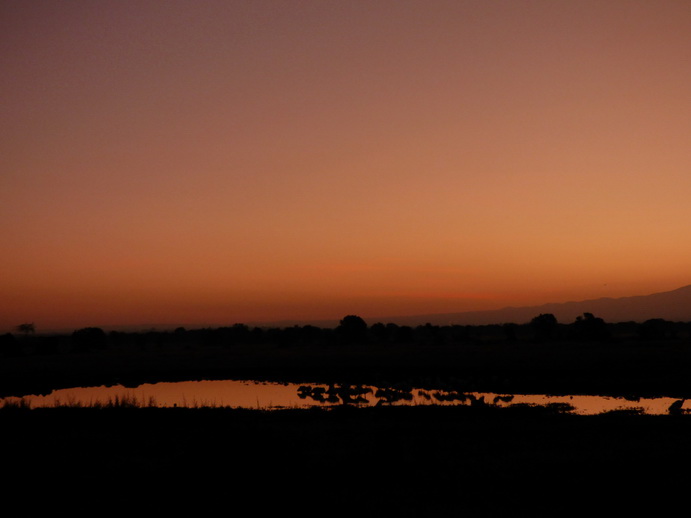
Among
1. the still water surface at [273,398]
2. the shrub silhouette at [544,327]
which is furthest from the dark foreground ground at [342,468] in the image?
the shrub silhouette at [544,327]

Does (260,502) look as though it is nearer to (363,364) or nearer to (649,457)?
(649,457)

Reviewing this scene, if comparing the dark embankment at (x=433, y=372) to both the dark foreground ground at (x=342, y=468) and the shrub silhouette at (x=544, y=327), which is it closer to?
the dark foreground ground at (x=342, y=468)

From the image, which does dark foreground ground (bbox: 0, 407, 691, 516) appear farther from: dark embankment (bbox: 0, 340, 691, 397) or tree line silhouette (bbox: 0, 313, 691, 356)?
tree line silhouette (bbox: 0, 313, 691, 356)

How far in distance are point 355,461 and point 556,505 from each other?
18.1ft

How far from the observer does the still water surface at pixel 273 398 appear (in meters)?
32.1

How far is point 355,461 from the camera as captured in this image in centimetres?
1583

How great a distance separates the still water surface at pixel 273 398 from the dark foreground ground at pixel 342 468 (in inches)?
337

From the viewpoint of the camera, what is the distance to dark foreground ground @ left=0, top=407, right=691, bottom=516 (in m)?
12.1

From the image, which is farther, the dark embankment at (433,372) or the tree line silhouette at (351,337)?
the tree line silhouette at (351,337)

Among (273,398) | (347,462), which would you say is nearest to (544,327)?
(273,398)

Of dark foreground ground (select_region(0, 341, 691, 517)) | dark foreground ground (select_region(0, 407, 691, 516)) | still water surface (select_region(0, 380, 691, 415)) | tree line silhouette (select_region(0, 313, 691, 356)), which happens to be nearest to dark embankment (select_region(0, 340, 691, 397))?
still water surface (select_region(0, 380, 691, 415))

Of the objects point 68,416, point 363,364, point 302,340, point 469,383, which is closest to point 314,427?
point 68,416

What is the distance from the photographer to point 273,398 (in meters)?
39.1

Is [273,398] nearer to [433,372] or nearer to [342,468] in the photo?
[433,372]
